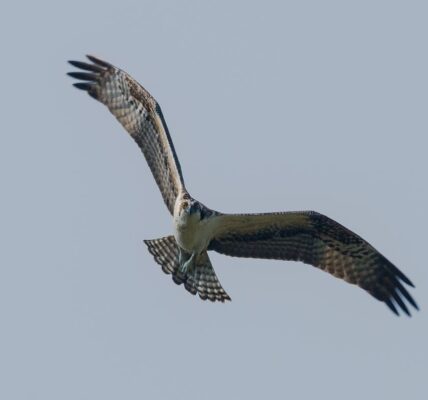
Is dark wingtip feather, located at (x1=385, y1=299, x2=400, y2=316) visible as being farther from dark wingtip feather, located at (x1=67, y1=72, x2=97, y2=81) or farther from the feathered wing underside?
dark wingtip feather, located at (x1=67, y1=72, x2=97, y2=81)

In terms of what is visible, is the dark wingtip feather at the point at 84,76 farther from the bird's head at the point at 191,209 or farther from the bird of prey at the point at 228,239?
the bird's head at the point at 191,209

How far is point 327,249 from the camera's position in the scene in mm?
17438

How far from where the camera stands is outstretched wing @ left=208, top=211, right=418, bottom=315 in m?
17.3

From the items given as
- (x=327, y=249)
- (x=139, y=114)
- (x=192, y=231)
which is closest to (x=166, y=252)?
(x=192, y=231)

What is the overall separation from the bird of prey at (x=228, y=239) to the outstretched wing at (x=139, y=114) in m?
0.01

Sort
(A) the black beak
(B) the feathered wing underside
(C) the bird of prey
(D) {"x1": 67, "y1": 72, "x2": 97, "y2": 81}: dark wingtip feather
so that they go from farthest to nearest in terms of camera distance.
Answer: (D) {"x1": 67, "y1": 72, "x2": 97, "y2": 81}: dark wingtip feather
(B) the feathered wing underside
(C) the bird of prey
(A) the black beak

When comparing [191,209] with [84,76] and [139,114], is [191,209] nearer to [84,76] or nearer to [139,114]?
[139,114]

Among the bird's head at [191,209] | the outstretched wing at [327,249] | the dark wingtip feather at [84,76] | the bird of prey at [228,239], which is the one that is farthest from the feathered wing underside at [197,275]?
the dark wingtip feather at [84,76]

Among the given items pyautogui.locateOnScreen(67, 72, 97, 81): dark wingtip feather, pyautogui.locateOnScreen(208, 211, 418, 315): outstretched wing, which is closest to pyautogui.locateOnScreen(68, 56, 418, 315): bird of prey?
pyautogui.locateOnScreen(208, 211, 418, 315): outstretched wing

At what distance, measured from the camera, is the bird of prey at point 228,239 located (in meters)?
17.1

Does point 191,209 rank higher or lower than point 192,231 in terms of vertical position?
higher

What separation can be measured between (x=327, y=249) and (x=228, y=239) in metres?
1.27

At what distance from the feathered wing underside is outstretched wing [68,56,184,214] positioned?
0.73 meters

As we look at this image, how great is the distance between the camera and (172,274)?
18.0 metres
